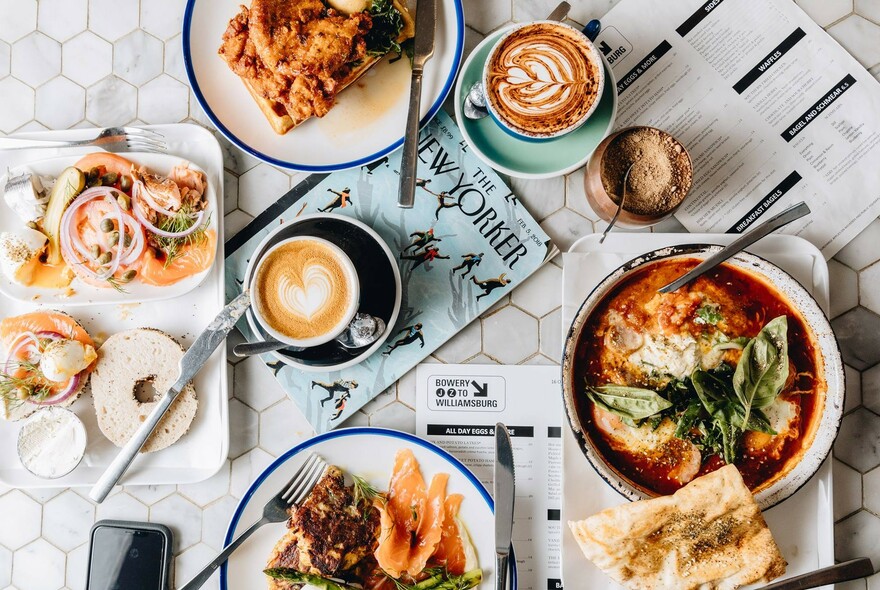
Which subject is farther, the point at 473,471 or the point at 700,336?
the point at 473,471

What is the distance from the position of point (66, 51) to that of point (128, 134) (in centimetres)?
34

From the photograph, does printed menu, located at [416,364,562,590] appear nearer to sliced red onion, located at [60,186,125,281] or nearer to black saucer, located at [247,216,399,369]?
black saucer, located at [247,216,399,369]

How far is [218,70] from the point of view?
1555 mm

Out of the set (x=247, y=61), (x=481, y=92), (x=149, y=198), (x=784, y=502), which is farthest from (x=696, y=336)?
(x=149, y=198)

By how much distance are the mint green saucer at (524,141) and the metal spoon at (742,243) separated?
0.35 m

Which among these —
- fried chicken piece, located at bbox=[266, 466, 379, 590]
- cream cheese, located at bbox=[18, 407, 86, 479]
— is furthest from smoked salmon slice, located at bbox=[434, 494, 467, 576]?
cream cheese, located at bbox=[18, 407, 86, 479]

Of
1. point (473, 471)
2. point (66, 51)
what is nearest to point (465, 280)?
point (473, 471)

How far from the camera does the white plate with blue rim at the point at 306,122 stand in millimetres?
1535

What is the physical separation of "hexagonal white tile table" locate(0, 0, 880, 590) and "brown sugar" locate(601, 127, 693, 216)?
0.49 feet

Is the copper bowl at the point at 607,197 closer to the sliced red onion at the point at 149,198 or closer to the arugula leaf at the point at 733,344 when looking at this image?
the arugula leaf at the point at 733,344

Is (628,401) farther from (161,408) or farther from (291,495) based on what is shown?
(161,408)

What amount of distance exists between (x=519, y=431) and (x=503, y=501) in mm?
184

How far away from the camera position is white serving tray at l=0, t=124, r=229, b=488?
159cm

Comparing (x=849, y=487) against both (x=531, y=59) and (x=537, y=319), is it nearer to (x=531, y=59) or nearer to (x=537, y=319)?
(x=537, y=319)
